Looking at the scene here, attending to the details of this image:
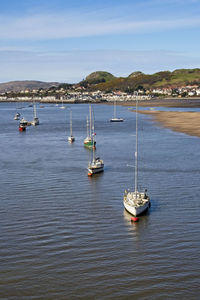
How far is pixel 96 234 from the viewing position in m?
26.8

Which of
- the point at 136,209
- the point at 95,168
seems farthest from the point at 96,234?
the point at 95,168

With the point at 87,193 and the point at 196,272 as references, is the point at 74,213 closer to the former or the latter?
the point at 87,193

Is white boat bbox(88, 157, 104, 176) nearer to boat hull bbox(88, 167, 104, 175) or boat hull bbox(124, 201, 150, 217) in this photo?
boat hull bbox(88, 167, 104, 175)

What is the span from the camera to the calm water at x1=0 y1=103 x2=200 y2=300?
20.4 metres

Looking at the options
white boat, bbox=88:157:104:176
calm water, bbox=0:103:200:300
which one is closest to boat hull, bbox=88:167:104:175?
white boat, bbox=88:157:104:176

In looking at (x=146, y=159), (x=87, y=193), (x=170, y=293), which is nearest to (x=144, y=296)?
(x=170, y=293)

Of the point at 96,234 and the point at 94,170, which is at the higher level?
the point at 94,170

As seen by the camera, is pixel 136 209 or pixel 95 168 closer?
pixel 136 209

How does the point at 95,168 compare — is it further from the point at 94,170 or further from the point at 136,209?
the point at 136,209

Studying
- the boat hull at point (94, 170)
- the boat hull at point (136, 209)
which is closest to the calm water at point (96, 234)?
the boat hull at point (136, 209)

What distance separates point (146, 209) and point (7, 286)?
44.5 ft

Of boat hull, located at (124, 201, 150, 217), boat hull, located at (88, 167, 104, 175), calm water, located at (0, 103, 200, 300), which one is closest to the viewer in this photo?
calm water, located at (0, 103, 200, 300)

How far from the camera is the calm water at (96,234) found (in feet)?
67.1

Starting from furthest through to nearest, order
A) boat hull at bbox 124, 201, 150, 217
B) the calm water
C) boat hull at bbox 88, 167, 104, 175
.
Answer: boat hull at bbox 88, 167, 104, 175
boat hull at bbox 124, 201, 150, 217
the calm water
